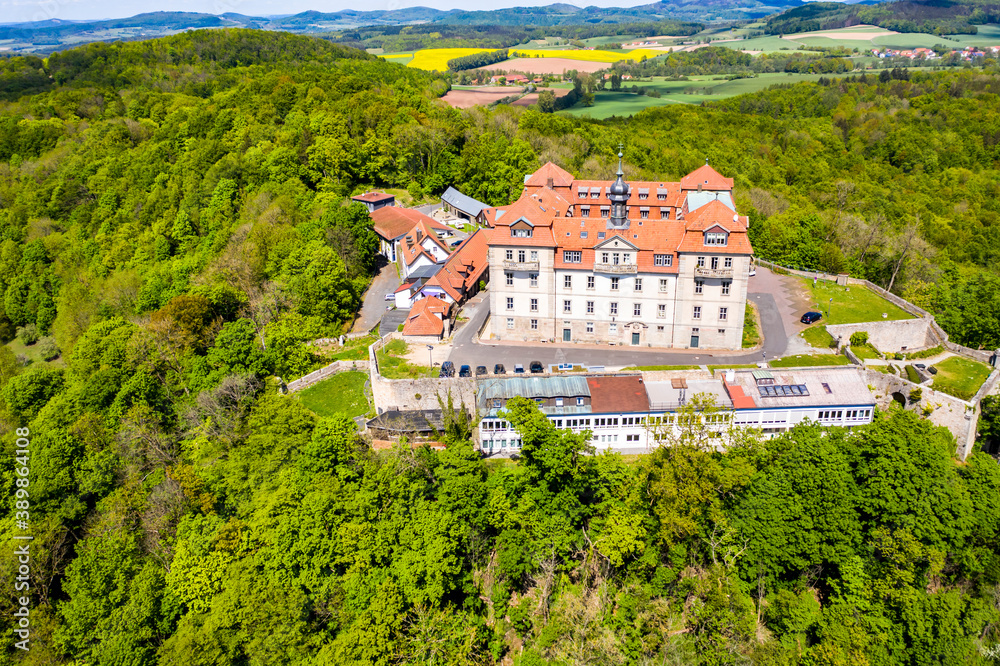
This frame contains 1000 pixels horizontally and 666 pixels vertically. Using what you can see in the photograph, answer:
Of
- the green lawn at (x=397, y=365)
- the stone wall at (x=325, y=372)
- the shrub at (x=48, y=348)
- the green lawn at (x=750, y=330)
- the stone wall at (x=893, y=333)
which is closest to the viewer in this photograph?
the green lawn at (x=397, y=365)

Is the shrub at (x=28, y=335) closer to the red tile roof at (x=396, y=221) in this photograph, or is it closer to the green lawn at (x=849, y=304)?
the red tile roof at (x=396, y=221)

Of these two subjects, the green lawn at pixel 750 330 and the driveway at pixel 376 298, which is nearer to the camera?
the green lawn at pixel 750 330

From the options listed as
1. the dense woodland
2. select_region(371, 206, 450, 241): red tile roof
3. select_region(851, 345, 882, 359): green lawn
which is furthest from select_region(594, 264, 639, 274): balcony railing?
select_region(371, 206, 450, 241): red tile roof

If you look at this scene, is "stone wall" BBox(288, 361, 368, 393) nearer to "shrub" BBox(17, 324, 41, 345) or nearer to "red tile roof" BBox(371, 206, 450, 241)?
"red tile roof" BBox(371, 206, 450, 241)

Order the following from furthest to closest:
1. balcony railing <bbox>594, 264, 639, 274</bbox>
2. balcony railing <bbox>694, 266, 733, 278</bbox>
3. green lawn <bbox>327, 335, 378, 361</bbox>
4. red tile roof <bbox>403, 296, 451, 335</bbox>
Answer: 1. green lawn <bbox>327, 335, 378, 361</bbox>
2. red tile roof <bbox>403, 296, 451, 335</bbox>
3. balcony railing <bbox>594, 264, 639, 274</bbox>
4. balcony railing <bbox>694, 266, 733, 278</bbox>

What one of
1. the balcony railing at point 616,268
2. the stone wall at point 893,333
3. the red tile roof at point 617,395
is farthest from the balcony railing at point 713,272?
the stone wall at point 893,333

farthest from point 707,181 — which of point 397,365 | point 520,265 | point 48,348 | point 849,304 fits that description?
point 48,348

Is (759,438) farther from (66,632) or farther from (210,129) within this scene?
(210,129)
